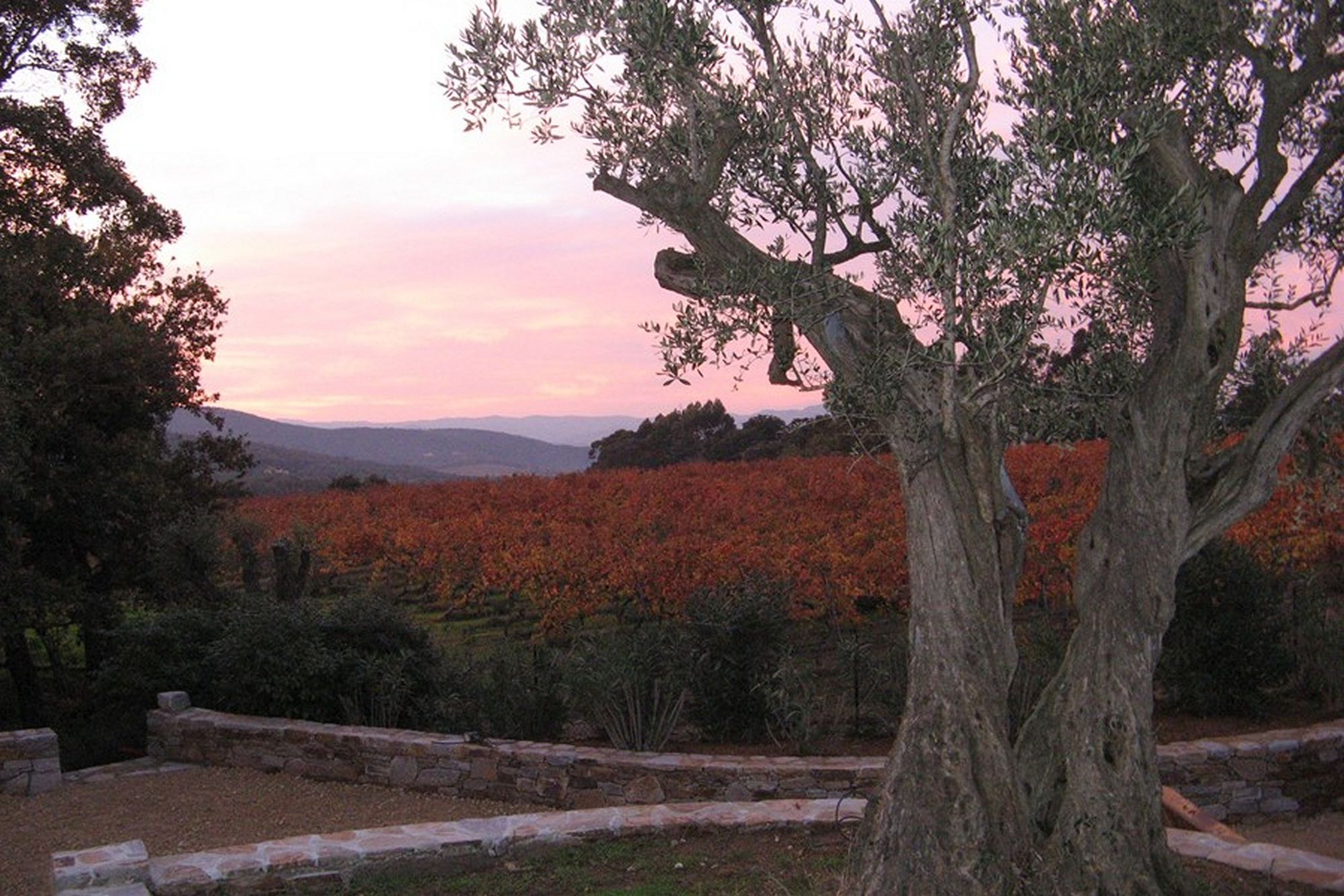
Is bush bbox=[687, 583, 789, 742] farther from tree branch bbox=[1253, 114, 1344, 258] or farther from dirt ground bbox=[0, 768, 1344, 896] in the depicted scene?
tree branch bbox=[1253, 114, 1344, 258]

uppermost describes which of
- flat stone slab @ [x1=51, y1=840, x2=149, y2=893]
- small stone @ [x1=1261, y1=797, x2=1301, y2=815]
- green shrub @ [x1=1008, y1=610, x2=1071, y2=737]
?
green shrub @ [x1=1008, y1=610, x2=1071, y2=737]

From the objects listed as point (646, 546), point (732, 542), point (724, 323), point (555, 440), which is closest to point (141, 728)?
point (646, 546)

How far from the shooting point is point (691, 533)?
14.5m

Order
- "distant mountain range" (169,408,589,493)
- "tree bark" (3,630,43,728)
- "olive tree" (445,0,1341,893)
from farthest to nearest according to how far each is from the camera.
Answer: "distant mountain range" (169,408,589,493) < "tree bark" (3,630,43,728) < "olive tree" (445,0,1341,893)

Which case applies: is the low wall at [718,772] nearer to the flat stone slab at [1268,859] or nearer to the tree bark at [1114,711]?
the flat stone slab at [1268,859]

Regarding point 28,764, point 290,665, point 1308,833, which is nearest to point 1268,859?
point 1308,833

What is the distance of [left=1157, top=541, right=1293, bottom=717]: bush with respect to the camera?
9.87 meters

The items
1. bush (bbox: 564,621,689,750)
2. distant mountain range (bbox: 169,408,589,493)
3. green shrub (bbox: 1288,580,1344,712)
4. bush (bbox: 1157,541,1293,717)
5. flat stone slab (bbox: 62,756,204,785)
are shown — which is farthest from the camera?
distant mountain range (bbox: 169,408,589,493)

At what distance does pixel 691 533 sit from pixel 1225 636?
6493 millimetres

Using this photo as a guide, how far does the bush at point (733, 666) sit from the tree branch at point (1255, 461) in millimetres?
4510

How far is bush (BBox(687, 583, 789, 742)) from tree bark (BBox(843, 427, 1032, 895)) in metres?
4.26

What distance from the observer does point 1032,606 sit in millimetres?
14688

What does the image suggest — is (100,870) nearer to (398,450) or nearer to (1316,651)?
(1316,651)

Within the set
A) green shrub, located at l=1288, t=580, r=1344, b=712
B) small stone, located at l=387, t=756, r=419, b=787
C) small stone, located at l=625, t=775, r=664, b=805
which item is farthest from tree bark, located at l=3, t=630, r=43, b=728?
green shrub, located at l=1288, t=580, r=1344, b=712
